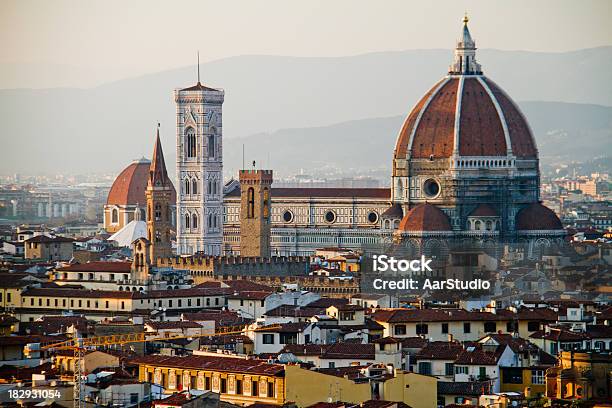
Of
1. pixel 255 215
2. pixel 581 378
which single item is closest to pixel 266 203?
pixel 255 215

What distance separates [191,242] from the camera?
5226 inches

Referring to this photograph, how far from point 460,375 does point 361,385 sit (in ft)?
18.6

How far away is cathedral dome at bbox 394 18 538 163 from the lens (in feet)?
425

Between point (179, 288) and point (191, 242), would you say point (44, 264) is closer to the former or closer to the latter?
point (179, 288)

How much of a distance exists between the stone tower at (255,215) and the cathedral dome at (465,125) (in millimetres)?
11197

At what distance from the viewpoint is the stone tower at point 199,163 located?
134 meters

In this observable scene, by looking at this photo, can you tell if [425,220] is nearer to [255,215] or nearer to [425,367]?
[255,215]

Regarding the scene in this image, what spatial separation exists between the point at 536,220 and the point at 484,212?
11.4 ft

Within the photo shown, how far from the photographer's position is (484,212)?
127 metres

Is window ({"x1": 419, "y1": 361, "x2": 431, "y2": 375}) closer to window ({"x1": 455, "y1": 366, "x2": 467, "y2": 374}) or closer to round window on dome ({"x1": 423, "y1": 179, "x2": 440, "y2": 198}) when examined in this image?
window ({"x1": 455, "y1": 366, "x2": 467, "y2": 374})

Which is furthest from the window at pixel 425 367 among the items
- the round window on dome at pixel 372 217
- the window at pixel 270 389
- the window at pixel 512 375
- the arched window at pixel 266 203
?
the round window on dome at pixel 372 217

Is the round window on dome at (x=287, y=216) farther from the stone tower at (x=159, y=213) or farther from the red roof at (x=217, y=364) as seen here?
the red roof at (x=217, y=364)

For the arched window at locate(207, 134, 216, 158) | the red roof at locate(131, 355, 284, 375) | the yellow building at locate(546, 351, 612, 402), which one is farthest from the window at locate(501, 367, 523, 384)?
the arched window at locate(207, 134, 216, 158)

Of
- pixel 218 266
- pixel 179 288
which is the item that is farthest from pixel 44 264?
pixel 179 288
